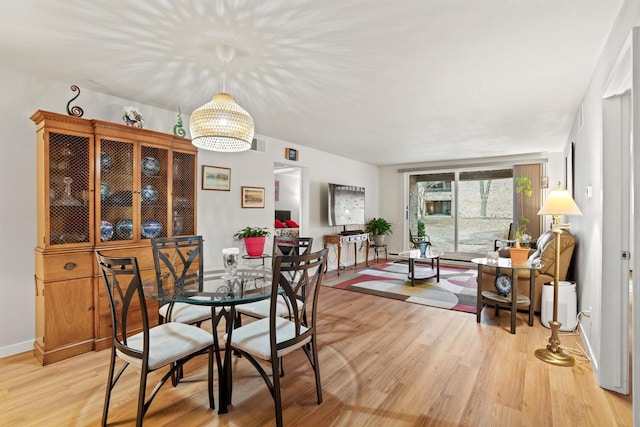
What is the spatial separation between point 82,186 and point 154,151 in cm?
71

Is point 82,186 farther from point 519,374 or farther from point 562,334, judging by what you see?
point 562,334

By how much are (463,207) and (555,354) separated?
4895 millimetres

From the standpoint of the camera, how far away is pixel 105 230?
2.88 metres

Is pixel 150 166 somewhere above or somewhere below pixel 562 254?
above

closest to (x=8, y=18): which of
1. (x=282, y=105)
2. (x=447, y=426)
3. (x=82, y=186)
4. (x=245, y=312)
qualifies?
(x=82, y=186)

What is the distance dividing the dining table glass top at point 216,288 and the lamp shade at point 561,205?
2438 mm

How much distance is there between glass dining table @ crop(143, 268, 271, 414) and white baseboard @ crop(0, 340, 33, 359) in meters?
1.44

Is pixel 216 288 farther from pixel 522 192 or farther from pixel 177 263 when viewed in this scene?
pixel 522 192

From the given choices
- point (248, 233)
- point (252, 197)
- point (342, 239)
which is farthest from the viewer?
point (342, 239)

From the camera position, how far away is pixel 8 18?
1.91 meters

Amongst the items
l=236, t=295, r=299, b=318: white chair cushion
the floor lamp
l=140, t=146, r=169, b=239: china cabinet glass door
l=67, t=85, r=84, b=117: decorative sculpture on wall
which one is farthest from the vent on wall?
the floor lamp

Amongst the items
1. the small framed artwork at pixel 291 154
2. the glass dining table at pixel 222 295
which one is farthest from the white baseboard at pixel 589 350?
the small framed artwork at pixel 291 154

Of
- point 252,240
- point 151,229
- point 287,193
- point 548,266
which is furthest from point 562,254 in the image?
Answer: point 287,193

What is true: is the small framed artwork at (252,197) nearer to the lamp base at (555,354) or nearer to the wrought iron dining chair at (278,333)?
the wrought iron dining chair at (278,333)
